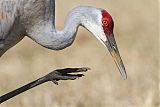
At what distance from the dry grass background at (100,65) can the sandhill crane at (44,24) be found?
1425 millimetres

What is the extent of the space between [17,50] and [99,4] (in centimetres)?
436

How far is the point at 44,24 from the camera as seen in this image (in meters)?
13.5

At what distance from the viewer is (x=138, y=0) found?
25750 mm

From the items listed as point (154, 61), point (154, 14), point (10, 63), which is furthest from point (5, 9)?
point (154, 14)

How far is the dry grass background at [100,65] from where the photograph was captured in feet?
49.2

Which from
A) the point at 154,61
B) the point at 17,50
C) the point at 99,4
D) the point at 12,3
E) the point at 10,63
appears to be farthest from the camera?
the point at 99,4

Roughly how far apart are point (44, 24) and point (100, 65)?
454 centimetres

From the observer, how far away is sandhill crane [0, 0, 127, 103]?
1311 centimetres

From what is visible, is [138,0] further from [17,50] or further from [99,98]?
[99,98]

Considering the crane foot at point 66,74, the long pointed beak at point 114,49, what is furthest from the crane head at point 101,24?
the crane foot at point 66,74

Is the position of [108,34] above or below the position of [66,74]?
above

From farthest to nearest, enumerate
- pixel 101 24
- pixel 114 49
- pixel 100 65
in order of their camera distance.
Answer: pixel 100 65 → pixel 114 49 → pixel 101 24

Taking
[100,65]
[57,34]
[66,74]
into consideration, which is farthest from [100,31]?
[100,65]

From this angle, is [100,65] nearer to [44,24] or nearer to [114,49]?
[114,49]
